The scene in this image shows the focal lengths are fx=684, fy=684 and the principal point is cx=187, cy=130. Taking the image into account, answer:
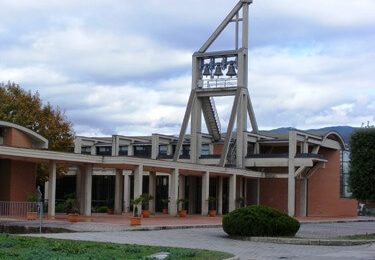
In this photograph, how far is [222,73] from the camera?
198 ft

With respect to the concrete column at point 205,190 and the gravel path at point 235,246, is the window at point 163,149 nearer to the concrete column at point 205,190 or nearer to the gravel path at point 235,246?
the concrete column at point 205,190

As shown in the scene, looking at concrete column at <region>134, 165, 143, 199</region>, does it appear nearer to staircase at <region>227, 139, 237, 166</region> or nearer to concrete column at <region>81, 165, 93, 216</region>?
concrete column at <region>81, 165, 93, 216</region>

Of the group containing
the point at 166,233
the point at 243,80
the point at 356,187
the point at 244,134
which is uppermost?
the point at 243,80

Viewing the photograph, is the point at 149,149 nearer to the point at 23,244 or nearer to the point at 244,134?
the point at 244,134

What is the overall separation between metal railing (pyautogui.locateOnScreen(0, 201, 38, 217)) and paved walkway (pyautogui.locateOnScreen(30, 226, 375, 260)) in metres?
12.3

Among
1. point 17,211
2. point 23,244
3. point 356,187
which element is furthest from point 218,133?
point 23,244

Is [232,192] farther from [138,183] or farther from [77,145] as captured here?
[77,145]

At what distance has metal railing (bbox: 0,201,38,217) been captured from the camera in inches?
1588

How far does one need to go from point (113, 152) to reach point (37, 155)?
24909 millimetres

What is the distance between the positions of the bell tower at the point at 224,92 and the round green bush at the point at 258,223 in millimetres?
28697

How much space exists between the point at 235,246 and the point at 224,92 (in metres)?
35.9

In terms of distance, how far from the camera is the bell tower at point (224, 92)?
194 ft

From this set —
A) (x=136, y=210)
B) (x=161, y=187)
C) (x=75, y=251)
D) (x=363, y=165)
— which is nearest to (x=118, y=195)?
(x=136, y=210)

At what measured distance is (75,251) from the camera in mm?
17875
